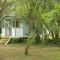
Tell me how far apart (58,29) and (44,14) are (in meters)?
6.26

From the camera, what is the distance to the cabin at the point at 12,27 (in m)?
40.2

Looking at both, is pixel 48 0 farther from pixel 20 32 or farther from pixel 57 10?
pixel 20 32

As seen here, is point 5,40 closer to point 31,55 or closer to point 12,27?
point 12,27

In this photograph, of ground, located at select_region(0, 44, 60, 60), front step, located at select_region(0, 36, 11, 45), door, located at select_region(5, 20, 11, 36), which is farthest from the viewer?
door, located at select_region(5, 20, 11, 36)

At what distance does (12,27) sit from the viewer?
40938mm

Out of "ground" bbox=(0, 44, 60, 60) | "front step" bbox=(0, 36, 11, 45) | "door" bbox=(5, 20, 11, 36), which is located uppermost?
"door" bbox=(5, 20, 11, 36)

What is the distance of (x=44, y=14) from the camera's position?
79.2ft

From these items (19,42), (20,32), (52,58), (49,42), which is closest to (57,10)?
(52,58)

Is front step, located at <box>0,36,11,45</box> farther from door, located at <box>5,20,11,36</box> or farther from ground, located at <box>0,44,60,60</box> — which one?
ground, located at <box>0,44,60,60</box>

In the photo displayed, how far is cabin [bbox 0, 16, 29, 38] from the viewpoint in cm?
4025

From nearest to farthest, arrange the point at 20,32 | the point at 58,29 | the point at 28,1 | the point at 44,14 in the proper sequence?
the point at 28,1, the point at 44,14, the point at 58,29, the point at 20,32

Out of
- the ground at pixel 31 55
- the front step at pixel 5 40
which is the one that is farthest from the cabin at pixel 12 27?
the ground at pixel 31 55

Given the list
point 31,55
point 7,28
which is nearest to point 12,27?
point 7,28

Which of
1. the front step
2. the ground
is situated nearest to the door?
the front step
